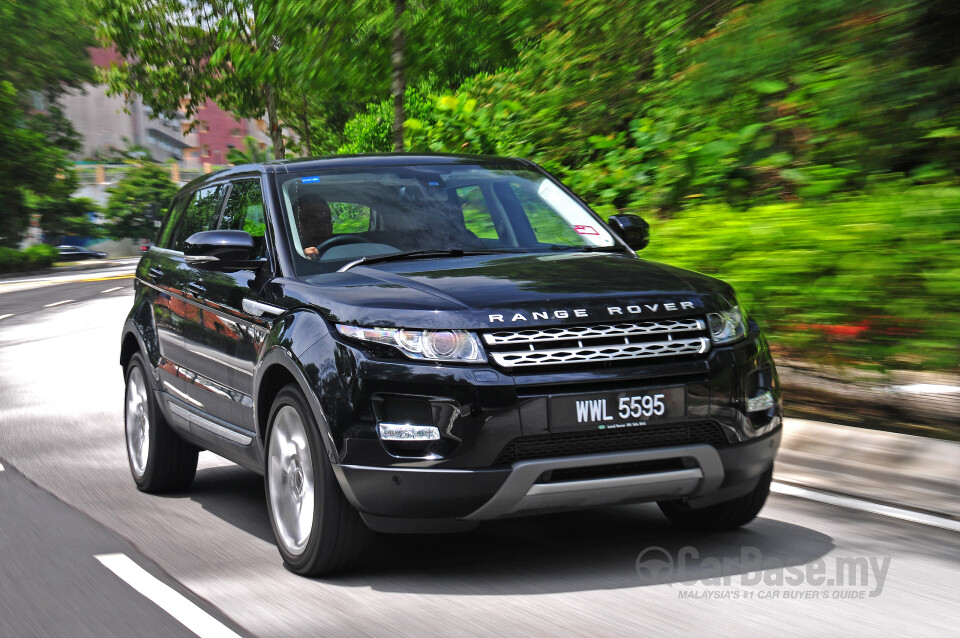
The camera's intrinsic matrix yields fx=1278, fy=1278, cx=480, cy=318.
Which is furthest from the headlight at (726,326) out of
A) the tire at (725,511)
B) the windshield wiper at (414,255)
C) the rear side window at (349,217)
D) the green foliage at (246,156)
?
the green foliage at (246,156)

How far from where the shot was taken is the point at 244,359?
5.59 meters

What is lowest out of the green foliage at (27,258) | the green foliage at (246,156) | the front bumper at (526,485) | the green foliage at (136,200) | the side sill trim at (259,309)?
the green foliage at (136,200)

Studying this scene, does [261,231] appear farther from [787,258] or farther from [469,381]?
[787,258]

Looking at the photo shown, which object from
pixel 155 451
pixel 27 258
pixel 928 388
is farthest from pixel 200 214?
pixel 27 258

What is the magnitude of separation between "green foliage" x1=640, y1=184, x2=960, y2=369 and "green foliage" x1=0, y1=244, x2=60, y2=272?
5121 centimetres

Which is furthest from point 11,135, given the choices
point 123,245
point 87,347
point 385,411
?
point 385,411

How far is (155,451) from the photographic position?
23.0 ft

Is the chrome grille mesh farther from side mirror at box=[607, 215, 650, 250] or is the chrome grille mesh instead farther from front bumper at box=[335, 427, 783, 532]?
side mirror at box=[607, 215, 650, 250]

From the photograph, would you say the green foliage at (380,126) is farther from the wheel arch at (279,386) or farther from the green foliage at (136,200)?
the green foliage at (136,200)

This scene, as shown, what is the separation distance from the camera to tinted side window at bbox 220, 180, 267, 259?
584cm

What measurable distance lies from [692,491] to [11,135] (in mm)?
53035

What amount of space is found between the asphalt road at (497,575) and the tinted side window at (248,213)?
139 centimetres

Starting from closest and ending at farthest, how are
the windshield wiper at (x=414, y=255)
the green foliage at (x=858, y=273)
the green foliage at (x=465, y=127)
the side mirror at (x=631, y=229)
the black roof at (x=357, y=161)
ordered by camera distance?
1. the windshield wiper at (x=414, y=255)
2. the black roof at (x=357, y=161)
3. the side mirror at (x=631, y=229)
4. the green foliage at (x=858, y=273)
5. the green foliage at (x=465, y=127)

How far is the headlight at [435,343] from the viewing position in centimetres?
449
